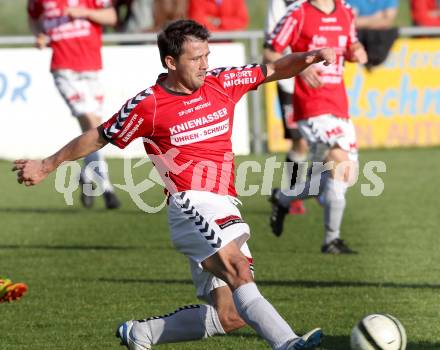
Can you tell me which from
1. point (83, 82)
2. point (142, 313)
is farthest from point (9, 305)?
point (83, 82)

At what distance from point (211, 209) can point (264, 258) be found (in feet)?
12.1

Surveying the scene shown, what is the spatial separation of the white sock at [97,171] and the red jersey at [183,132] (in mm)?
6375

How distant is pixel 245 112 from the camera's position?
56.6 ft

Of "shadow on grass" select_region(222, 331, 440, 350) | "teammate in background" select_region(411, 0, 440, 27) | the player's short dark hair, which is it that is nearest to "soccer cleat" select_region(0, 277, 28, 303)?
"shadow on grass" select_region(222, 331, 440, 350)

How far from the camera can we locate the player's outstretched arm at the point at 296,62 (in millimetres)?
6457

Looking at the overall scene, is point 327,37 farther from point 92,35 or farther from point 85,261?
point 92,35

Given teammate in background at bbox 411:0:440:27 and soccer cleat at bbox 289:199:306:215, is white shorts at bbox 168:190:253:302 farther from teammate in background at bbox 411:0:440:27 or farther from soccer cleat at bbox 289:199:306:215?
teammate in background at bbox 411:0:440:27

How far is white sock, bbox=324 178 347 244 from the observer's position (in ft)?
32.3

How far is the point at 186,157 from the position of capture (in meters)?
6.33

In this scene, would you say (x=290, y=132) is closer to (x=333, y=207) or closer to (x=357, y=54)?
(x=333, y=207)

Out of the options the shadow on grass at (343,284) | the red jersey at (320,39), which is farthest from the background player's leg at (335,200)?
the shadow on grass at (343,284)

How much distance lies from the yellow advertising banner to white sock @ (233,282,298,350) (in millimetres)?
11696

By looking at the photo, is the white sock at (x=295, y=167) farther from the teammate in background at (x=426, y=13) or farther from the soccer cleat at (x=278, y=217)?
the teammate in background at (x=426, y=13)

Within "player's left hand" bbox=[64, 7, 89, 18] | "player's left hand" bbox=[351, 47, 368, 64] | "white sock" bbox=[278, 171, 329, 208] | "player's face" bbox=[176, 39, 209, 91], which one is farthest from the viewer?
"player's left hand" bbox=[64, 7, 89, 18]
